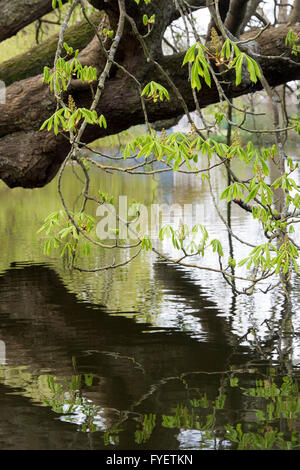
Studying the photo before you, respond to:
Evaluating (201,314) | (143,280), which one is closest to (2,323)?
(201,314)

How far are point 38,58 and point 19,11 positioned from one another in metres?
1.22

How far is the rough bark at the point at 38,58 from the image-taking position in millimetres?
9430

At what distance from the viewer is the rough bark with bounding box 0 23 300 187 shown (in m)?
7.98

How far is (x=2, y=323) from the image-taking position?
22.8 feet

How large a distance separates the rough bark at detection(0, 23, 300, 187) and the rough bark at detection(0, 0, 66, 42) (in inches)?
25.0

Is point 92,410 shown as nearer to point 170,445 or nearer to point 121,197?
point 170,445

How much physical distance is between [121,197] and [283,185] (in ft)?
47.9

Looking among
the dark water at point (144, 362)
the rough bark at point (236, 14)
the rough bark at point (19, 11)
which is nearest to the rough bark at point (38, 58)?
the rough bark at point (19, 11)

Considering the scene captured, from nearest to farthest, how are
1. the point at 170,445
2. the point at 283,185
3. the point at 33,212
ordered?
1. the point at 170,445
2. the point at 283,185
3. the point at 33,212

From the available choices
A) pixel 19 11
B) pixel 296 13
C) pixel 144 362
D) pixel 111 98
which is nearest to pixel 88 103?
pixel 111 98

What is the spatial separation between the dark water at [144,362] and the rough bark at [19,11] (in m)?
2.84

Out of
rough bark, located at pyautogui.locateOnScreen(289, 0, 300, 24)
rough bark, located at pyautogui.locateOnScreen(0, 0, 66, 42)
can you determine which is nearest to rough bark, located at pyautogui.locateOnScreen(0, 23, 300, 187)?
rough bark, located at pyautogui.locateOnScreen(289, 0, 300, 24)

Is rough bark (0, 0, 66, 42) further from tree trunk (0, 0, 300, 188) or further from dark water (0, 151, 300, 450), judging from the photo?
dark water (0, 151, 300, 450)

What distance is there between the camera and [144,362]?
5.53 m
